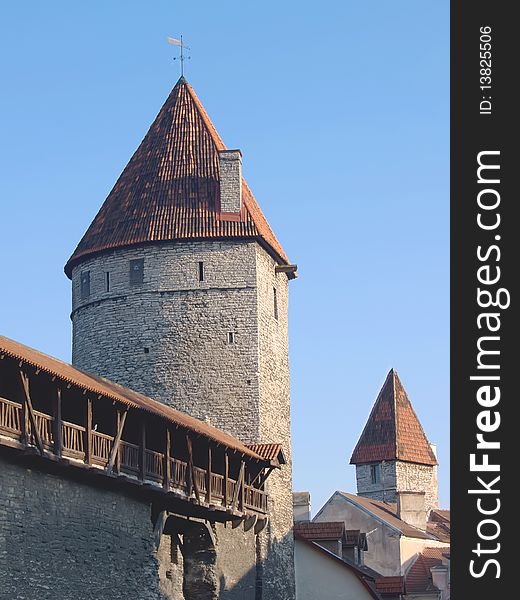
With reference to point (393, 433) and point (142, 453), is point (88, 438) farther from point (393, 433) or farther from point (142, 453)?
point (393, 433)

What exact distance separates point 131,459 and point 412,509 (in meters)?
37.5

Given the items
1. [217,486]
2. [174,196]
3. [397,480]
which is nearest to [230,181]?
[174,196]

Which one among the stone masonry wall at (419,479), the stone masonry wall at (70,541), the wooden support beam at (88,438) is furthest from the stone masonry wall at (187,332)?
the stone masonry wall at (419,479)

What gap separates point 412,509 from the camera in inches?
2248

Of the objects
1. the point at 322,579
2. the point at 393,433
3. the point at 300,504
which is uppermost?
the point at 393,433

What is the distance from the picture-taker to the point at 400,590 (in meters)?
36.9

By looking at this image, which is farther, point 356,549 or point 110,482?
point 356,549

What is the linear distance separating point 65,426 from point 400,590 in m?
20.4

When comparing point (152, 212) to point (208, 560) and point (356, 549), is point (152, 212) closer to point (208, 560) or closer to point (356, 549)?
point (208, 560)

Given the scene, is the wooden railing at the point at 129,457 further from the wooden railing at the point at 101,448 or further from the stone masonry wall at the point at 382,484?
the stone masonry wall at the point at 382,484

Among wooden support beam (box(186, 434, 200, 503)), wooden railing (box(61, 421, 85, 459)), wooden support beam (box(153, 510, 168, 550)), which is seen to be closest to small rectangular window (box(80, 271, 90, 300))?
wooden support beam (box(186, 434, 200, 503))

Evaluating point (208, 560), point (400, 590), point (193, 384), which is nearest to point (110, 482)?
point (208, 560)

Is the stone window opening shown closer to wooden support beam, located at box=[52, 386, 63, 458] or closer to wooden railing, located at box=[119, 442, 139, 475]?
wooden railing, located at box=[119, 442, 139, 475]

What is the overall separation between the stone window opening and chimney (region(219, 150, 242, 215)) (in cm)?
3126
